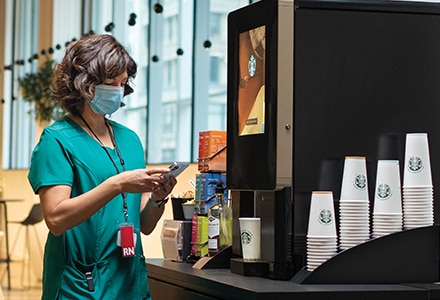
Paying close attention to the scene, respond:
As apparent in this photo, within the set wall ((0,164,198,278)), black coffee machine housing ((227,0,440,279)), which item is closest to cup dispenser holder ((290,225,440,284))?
black coffee machine housing ((227,0,440,279))

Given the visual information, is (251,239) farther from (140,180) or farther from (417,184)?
(417,184)

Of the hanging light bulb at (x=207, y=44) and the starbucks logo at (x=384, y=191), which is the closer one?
the starbucks logo at (x=384, y=191)

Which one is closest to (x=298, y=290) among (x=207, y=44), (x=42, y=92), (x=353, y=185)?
(x=353, y=185)

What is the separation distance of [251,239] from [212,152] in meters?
0.62

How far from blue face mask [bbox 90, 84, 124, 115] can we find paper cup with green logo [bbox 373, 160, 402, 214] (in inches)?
31.2

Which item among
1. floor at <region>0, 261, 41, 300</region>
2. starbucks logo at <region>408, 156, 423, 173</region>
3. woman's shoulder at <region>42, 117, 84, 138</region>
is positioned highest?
woman's shoulder at <region>42, 117, 84, 138</region>

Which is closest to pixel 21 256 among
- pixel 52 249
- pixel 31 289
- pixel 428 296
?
pixel 31 289

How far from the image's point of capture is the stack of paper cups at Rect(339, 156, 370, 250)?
227cm

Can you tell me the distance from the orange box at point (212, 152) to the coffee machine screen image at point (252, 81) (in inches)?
18.3

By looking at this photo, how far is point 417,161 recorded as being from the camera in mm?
2324

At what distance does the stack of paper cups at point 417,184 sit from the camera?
90.0 inches

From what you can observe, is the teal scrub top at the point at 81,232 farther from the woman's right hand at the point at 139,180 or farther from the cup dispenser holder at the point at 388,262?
the cup dispenser holder at the point at 388,262

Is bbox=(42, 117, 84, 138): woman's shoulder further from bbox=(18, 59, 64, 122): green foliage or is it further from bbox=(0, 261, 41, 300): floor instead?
bbox=(18, 59, 64, 122): green foliage

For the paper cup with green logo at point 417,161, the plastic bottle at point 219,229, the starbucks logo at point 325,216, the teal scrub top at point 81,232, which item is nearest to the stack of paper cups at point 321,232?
the starbucks logo at point 325,216
